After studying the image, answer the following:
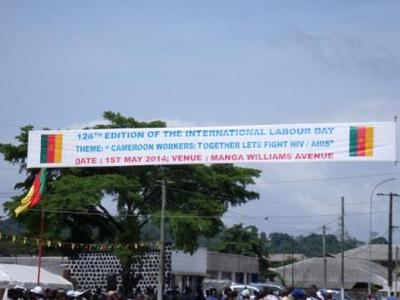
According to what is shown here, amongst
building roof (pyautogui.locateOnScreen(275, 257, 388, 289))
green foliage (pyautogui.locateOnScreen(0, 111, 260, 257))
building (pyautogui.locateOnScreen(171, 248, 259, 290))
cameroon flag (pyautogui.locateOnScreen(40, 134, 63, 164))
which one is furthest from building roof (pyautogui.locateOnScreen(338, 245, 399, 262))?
cameroon flag (pyautogui.locateOnScreen(40, 134, 63, 164))

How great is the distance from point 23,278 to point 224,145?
11.5 m

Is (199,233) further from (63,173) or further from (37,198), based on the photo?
(37,198)

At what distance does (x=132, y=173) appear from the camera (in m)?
43.5

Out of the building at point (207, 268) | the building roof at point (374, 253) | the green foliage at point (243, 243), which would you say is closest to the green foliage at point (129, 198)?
the building at point (207, 268)

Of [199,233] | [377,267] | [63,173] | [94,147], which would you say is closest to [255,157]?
[94,147]

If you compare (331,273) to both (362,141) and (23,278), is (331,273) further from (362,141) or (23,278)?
(362,141)

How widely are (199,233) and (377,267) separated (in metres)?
54.5

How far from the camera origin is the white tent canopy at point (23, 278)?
3128 centimetres

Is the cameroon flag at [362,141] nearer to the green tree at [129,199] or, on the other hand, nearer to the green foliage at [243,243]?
the green tree at [129,199]

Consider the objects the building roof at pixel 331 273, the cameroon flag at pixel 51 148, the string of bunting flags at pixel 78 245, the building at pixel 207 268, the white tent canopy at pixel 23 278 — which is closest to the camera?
the cameroon flag at pixel 51 148

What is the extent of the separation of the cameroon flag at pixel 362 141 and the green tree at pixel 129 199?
17.0m

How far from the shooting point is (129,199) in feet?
140

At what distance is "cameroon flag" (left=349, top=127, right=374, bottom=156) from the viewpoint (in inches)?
1003

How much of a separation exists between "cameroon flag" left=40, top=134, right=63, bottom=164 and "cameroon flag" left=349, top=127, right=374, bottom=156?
989 cm
